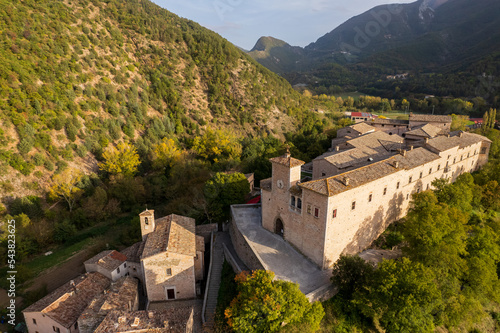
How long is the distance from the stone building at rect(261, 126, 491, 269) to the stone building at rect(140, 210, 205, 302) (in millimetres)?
8191

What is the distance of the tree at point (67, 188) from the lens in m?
44.3

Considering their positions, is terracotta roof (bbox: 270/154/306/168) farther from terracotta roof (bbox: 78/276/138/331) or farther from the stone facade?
terracotta roof (bbox: 78/276/138/331)

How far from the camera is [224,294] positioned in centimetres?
2481

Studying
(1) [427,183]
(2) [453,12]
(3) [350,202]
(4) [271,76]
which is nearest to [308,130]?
(4) [271,76]

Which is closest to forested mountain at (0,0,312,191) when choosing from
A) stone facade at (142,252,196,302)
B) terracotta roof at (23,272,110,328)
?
terracotta roof at (23,272,110,328)

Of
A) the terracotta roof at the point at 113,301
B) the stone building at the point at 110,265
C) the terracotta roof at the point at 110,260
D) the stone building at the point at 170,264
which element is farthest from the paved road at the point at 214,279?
the terracotta roof at the point at 110,260

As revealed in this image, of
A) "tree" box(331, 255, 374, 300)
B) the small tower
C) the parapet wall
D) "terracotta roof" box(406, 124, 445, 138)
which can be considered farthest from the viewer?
"terracotta roof" box(406, 124, 445, 138)

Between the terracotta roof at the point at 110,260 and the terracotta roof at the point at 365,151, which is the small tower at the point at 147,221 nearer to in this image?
the terracotta roof at the point at 110,260

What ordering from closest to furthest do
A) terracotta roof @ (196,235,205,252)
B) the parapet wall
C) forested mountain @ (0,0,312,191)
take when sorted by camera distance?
the parapet wall < terracotta roof @ (196,235,205,252) < forested mountain @ (0,0,312,191)

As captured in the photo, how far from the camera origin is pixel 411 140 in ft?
139

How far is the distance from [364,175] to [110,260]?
26.7 meters

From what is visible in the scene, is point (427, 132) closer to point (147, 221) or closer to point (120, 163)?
point (147, 221)

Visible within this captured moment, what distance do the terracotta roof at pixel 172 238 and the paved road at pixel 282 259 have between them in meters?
5.36

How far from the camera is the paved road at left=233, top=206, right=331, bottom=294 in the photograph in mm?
22656
